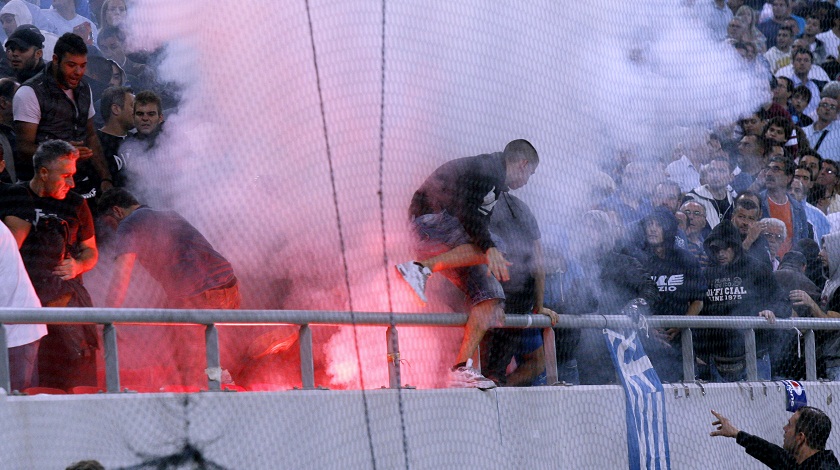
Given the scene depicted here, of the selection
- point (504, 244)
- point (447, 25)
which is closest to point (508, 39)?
point (447, 25)

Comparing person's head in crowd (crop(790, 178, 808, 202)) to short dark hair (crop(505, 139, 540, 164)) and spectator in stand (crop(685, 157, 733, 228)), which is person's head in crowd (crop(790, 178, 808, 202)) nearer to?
spectator in stand (crop(685, 157, 733, 228))

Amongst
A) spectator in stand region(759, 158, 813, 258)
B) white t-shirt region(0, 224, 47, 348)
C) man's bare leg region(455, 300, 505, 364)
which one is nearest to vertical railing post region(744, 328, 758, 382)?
spectator in stand region(759, 158, 813, 258)

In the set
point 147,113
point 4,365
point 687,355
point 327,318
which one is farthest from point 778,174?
point 4,365

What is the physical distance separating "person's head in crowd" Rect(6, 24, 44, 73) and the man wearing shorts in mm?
1601

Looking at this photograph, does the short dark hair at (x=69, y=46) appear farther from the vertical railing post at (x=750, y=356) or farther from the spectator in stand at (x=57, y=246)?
the vertical railing post at (x=750, y=356)

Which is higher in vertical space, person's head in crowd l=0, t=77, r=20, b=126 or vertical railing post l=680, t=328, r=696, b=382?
person's head in crowd l=0, t=77, r=20, b=126

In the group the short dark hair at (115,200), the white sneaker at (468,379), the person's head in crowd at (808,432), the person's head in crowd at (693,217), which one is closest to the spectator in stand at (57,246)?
the short dark hair at (115,200)

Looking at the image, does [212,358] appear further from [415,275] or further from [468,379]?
[468,379]

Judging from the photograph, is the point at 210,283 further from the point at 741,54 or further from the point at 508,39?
the point at 741,54

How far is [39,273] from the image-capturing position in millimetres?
4301

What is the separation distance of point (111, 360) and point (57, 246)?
625 mm

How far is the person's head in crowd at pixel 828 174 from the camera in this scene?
7.66m

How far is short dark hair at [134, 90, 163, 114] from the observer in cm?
485

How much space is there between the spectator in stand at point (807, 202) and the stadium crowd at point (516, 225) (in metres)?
0.01
